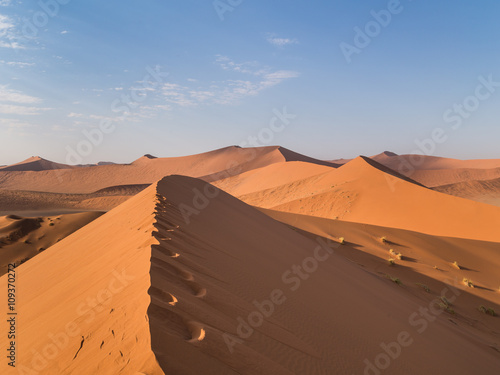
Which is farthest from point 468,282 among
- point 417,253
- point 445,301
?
point 445,301

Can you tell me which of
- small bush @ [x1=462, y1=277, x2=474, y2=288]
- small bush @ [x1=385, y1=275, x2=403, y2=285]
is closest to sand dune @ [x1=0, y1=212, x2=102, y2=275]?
small bush @ [x1=385, y1=275, x2=403, y2=285]

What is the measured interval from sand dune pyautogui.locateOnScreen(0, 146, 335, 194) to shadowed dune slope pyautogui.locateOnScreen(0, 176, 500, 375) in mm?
58118

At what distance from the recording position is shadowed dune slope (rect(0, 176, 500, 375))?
1.92 m

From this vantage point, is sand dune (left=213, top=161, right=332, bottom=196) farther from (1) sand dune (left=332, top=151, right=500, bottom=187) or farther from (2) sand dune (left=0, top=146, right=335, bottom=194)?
(1) sand dune (left=332, top=151, right=500, bottom=187)

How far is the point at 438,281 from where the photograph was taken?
906 cm

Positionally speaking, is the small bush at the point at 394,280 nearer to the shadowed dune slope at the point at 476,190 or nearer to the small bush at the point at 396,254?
the small bush at the point at 396,254

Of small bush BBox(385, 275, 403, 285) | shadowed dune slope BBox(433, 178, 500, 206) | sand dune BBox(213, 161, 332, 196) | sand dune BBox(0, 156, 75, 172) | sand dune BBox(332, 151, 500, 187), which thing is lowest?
small bush BBox(385, 275, 403, 285)

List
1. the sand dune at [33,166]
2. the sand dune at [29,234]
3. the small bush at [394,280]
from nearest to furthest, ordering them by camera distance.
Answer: the small bush at [394,280]
the sand dune at [29,234]
the sand dune at [33,166]

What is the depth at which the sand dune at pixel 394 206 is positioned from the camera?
1770 cm

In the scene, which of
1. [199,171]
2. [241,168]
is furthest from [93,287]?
[199,171]

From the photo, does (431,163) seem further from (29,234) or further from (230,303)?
(230,303)

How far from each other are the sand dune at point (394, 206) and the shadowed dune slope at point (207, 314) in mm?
14570

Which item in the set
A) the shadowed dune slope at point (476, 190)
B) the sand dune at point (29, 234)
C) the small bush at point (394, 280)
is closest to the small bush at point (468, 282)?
the small bush at point (394, 280)

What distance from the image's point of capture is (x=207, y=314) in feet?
7.82
